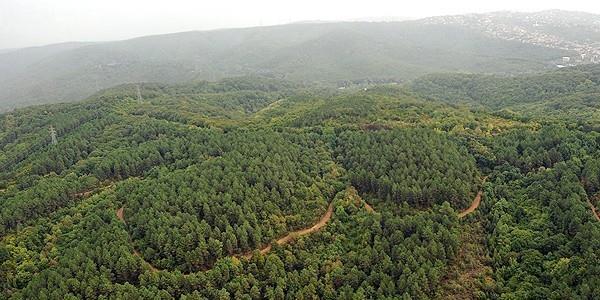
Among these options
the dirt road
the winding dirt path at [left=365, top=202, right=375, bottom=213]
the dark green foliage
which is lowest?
the dirt road

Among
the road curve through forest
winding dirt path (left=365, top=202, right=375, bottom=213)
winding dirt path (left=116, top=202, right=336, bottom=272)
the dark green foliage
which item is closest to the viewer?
winding dirt path (left=116, top=202, right=336, bottom=272)

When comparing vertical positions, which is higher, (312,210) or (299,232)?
(312,210)

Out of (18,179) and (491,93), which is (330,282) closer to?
(18,179)

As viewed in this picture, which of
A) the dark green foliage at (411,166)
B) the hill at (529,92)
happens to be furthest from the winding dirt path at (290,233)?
the hill at (529,92)

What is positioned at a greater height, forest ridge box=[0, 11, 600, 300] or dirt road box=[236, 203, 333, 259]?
forest ridge box=[0, 11, 600, 300]

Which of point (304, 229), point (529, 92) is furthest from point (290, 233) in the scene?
point (529, 92)

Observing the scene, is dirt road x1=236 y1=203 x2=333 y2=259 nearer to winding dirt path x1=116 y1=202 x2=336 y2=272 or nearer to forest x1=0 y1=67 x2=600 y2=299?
winding dirt path x1=116 y1=202 x2=336 y2=272

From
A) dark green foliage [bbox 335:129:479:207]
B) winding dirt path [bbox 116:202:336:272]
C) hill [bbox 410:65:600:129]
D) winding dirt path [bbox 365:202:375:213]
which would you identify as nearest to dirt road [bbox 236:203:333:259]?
winding dirt path [bbox 116:202:336:272]

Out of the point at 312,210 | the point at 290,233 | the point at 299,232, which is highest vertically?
the point at 312,210

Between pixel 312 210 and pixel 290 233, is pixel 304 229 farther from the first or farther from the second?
pixel 312 210
